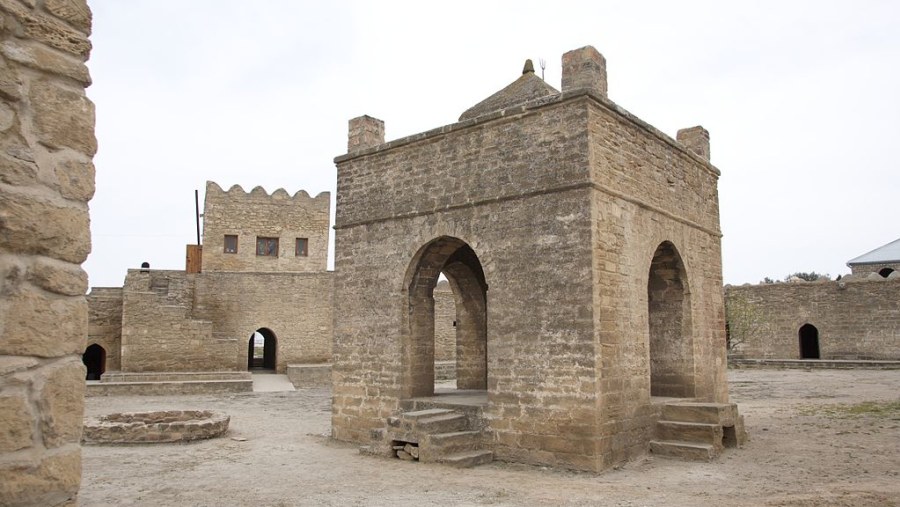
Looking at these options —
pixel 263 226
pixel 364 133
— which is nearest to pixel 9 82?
pixel 364 133

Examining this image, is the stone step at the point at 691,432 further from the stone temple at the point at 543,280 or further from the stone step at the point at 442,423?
the stone step at the point at 442,423

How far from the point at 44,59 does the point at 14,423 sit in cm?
129

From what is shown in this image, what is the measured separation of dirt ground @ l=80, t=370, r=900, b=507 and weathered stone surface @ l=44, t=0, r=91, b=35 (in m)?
5.38

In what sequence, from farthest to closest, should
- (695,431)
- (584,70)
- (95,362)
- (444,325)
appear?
(444,325) → (95,362) → (695,431) → (584,70)

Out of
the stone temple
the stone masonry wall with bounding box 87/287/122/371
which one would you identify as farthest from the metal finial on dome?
the stone masonry wall with bounding box 87/287/122/371

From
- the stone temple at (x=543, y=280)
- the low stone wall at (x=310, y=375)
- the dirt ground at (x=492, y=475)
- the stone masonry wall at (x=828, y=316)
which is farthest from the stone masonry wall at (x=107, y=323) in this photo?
the stone masonry wall at (x=828, y=316)

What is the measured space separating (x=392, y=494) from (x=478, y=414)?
2446 millimetres

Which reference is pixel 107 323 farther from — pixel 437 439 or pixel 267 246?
pixel 437 439

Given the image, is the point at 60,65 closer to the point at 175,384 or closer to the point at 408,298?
the point at 408,298

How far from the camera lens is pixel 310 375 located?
21391mm

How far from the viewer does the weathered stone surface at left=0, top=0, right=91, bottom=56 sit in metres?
2.38

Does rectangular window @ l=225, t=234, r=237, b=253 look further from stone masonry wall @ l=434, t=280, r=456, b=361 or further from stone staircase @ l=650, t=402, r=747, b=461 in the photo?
stone staircase @ l=650, t=402, r=747, b=461

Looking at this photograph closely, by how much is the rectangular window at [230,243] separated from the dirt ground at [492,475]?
645 inches

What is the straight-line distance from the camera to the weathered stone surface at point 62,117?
Answer: 2408 millimetres
